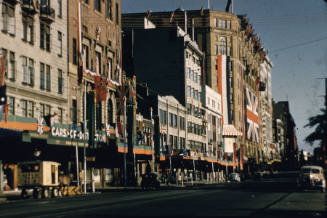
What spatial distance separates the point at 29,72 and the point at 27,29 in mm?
→ 4010

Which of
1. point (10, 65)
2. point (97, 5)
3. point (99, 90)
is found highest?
point (97, 5)

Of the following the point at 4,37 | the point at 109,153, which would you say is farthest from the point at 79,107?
the point at 4,37

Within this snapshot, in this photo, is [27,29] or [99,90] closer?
[27,29]

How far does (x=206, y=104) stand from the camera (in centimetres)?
12750

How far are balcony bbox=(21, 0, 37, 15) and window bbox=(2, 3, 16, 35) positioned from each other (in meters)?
1.78

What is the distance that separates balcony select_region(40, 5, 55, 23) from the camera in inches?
2332

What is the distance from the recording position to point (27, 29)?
57.0m

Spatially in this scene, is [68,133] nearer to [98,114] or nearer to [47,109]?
[47,109]

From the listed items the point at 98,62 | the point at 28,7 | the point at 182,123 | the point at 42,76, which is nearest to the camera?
the point at 28,7

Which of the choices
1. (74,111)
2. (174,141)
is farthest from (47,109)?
(174,141)

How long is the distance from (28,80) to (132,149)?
49.6ft

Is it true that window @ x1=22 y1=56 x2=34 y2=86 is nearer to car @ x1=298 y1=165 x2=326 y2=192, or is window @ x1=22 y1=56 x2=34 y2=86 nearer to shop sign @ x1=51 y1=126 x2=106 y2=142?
shop sign @ x1=51 y1=126 x2=106 y2=142

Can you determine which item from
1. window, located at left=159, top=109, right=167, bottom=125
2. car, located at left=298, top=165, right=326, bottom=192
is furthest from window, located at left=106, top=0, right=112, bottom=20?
car, located at left=298, top=165, right=326, bottom=192

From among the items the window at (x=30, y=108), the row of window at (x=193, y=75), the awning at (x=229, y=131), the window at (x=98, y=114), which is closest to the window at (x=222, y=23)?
the awning at (x=229, y=131)
